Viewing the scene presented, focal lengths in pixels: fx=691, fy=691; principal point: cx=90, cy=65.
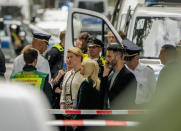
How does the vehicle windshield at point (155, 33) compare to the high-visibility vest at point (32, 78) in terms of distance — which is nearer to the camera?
the high-visibility vest at point (32, 78)

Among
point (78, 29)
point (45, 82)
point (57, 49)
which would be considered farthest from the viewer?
point (78, 29)

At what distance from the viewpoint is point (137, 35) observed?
1166 centimetres

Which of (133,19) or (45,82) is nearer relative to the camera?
(45,82)

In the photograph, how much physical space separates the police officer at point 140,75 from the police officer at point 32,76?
1.00 m

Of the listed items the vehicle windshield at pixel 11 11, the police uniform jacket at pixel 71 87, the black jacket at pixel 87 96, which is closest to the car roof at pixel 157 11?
the police uniform jacket at pixel 71 87

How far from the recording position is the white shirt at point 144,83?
26.2 feet

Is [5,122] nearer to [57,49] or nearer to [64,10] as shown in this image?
[57,49]

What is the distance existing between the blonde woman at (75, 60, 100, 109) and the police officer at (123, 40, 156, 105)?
2.61ft

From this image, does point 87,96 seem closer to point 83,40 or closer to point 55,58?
point 83,40

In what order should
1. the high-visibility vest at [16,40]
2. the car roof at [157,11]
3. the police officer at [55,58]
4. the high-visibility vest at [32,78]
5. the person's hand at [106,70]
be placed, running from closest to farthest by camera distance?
the high-visibility vest at [32,78] → the person's hand at [106,70] → the police officer at [55,58] → the car roof at [157,11] → the high-visibility vest at [16,40]

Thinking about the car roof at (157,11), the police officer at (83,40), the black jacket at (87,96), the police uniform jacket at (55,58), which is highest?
the car roof at (157,11)

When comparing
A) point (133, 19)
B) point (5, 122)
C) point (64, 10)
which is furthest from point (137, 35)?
point (64, 10)

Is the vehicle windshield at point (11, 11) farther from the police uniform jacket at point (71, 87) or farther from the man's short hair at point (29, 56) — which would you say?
the police uniform jacket at point (71, 87)

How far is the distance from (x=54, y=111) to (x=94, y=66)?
25.3 inches
